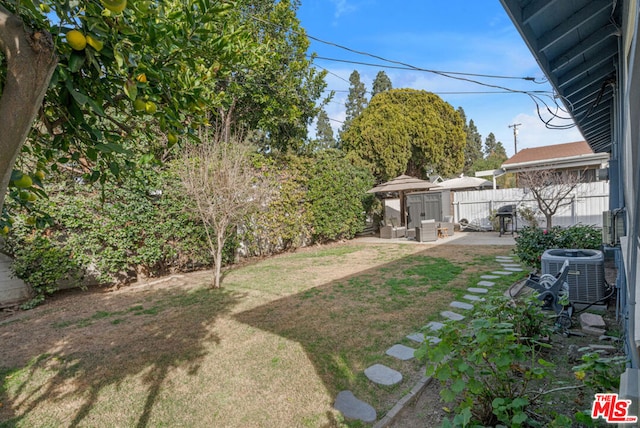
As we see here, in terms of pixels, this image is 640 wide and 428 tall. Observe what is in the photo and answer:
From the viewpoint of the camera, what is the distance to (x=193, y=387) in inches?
109

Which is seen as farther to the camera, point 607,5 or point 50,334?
point 50,334

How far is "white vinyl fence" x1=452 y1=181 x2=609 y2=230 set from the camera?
11.5 meters

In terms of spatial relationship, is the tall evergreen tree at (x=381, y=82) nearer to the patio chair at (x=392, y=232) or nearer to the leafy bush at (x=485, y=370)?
the patio chair at (x=392, y=232)

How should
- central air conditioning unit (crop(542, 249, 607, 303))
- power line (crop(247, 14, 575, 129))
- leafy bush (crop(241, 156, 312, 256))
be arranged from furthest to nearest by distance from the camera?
leafy bush (crop(241, 156, 312, 256))
power line (crop(247, 14, 575, 129))
central air conditioning unit (crop(542, 249, 607, 303))

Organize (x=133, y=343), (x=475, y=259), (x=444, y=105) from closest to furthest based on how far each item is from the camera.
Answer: (x=133, y=343) → (x=475, y=259) → (x=444, y=105)

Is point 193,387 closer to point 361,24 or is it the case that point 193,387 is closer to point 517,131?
point 361,24

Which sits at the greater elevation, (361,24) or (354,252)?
(361,24)

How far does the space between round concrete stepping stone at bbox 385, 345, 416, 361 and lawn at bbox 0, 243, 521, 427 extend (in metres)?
0.10

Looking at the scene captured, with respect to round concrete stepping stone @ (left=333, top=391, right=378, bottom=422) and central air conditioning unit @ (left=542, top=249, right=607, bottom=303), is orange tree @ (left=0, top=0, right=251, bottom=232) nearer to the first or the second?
round concrete stepping stone @ (left=333, top=391, right=378, bottom=422)

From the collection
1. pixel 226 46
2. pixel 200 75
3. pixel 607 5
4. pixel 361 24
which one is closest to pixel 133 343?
pixel 200 75

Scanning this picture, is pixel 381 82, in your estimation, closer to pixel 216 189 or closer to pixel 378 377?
pixel 216 189

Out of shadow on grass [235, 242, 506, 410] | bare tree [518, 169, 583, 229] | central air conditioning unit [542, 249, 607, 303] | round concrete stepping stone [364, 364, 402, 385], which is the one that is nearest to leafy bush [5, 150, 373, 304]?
shadow on grass [235, 242, 506, 410]

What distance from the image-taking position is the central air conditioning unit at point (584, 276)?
3928 mm

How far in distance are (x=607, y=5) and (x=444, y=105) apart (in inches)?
744
